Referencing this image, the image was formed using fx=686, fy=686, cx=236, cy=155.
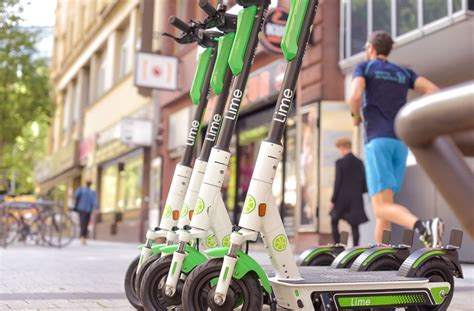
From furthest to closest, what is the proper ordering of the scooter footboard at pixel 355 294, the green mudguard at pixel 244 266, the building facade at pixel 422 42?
the building facade at pixel 422 42 → the scooter footboard at pixel 355 294 → the green mudguard at pixel 244 266

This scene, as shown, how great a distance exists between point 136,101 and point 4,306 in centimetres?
2010

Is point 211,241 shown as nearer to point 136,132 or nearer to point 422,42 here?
point 422,42

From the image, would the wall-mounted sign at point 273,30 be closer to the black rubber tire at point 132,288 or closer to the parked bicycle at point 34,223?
the parked bicycle at point 34,223

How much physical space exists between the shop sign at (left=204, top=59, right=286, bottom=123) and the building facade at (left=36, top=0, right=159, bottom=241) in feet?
24.2

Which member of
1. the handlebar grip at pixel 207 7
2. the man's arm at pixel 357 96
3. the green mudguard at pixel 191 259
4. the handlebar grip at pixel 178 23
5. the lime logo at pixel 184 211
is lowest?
the green mudguard at pixel 191 259

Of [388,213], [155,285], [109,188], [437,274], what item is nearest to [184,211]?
[155,285]

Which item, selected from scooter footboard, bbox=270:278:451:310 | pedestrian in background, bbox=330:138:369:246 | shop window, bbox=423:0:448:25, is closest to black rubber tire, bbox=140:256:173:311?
scooter footboard, bbox=270:278:451:310

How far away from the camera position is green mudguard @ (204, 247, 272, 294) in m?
3.07

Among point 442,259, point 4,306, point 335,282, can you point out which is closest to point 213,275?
point 335,282

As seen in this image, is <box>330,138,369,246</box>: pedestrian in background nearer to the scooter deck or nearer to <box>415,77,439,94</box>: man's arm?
<box>415,77,439,94</box>: man's arm

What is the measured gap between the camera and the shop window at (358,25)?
38.3 ft

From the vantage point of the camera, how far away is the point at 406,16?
1060cm

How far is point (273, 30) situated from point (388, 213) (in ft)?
27.1

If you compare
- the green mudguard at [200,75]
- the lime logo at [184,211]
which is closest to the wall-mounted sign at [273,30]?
the green mudguard at [200,75]
